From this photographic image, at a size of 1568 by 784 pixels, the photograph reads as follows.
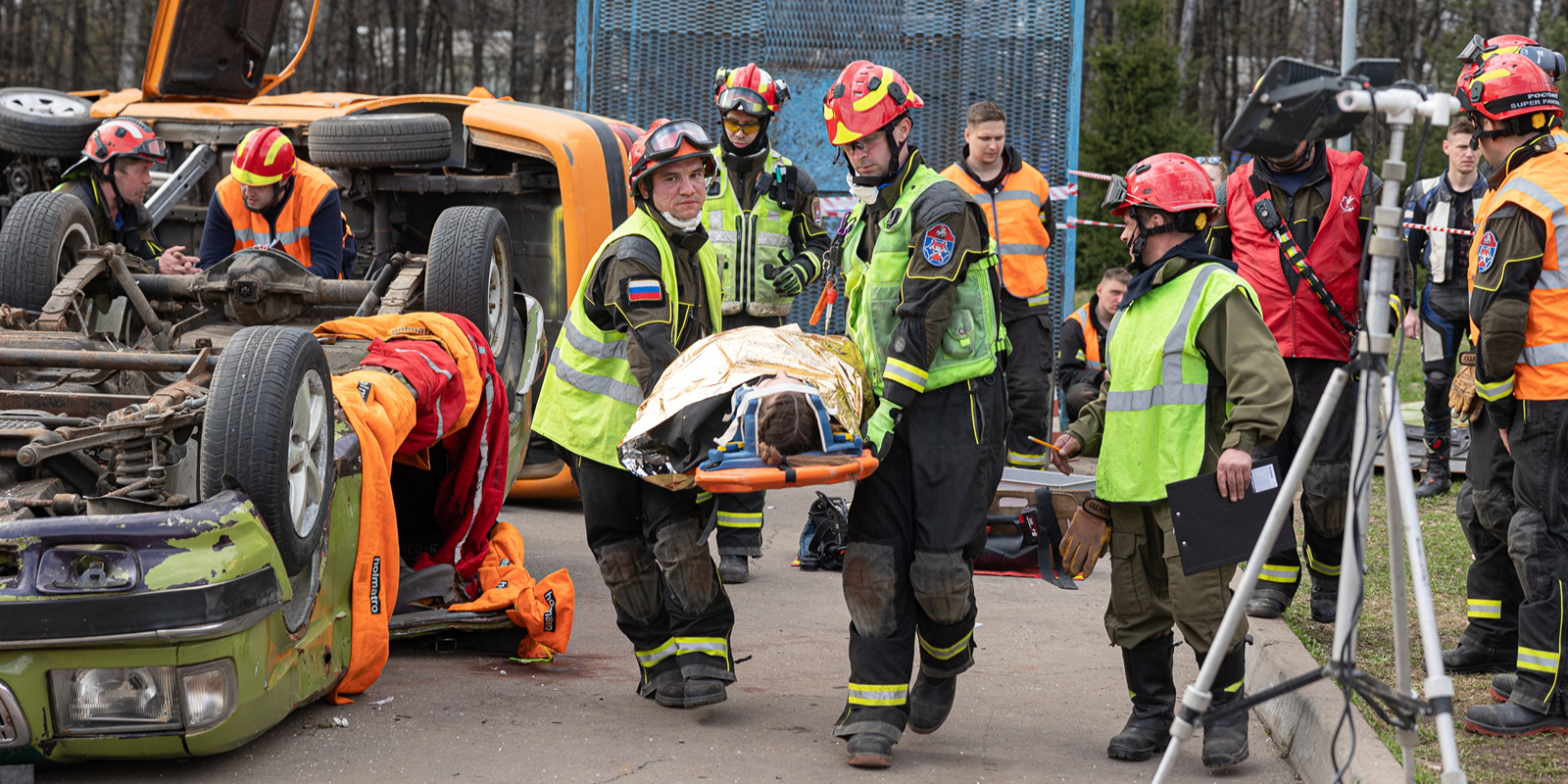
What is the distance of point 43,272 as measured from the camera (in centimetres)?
574

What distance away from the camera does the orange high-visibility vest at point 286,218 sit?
7055 millimetres

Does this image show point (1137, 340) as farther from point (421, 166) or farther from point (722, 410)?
point (421, 166)

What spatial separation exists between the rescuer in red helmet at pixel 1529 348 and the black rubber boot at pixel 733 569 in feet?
10.4

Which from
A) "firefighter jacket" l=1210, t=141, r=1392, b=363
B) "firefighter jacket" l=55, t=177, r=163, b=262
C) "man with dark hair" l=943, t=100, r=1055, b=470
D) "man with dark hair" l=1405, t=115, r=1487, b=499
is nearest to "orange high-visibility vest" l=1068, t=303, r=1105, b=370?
"man with dark hair" l=943, t=100, r=1055, b=470

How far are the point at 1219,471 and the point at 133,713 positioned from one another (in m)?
2.87

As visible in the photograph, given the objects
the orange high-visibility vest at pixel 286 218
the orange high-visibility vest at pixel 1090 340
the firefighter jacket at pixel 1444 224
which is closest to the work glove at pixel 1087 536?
the firefighter jacket at pixel 1444 224

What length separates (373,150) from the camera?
23.0 feet

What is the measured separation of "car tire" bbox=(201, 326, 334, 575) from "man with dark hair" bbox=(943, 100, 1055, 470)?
14.6 feet

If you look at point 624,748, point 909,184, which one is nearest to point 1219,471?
point 909,184

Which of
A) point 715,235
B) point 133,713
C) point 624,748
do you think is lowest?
point 624,748

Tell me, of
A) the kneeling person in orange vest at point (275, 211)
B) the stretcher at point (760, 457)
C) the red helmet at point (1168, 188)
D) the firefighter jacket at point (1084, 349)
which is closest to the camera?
the stretcher at point (760, 457)

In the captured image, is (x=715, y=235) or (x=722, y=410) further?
(x=715, y=235)

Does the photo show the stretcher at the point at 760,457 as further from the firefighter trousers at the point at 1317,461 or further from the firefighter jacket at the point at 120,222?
the firefighter jacket at the point at 120,222

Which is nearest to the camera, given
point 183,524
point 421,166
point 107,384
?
point 183,524
